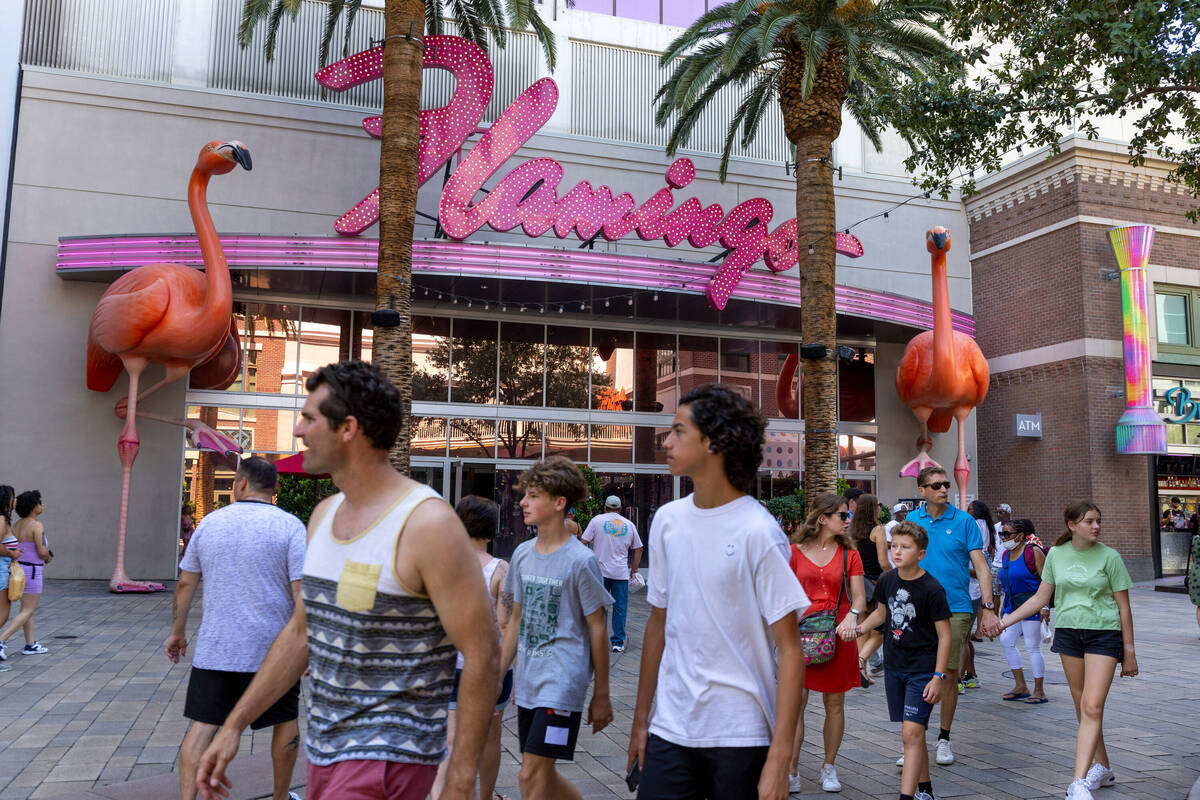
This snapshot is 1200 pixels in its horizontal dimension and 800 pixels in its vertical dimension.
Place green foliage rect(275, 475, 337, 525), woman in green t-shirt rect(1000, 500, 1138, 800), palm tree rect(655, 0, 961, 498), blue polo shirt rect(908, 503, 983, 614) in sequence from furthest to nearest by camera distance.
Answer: green foliage rect(275, 475, 337, 525)
palm tree rect(655, 0, 961, 498)
blue polo shirt rect(908, 503, 983, 614)
woman in green t-shirt rect(1000, 500, 1138, 800)

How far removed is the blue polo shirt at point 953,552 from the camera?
6402 millimetres

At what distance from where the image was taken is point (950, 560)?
6477mm

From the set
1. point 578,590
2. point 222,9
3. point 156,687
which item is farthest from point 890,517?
point 222,9

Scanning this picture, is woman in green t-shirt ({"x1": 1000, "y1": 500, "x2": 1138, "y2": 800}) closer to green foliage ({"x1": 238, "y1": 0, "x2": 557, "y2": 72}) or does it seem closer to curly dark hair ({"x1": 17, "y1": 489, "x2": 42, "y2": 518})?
curly dark hair ({"x1": 17, "y1": 489, "x2": 42, "y2": 518})

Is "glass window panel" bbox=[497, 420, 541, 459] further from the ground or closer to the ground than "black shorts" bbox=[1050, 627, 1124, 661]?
further from the ground

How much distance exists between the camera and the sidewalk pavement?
5652mm

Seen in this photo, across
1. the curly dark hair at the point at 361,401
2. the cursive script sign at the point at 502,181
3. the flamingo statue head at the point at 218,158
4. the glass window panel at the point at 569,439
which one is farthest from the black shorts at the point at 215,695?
the glass window panel at the point at 569,439

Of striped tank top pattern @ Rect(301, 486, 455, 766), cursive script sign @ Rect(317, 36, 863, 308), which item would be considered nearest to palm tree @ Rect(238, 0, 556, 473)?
cursive script sign @ Rect(317, 36, 863, 308)

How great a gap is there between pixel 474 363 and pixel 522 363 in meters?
1.05

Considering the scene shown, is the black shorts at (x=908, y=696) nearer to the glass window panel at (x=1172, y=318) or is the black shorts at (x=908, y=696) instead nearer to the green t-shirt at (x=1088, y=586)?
the green t-shirt at (x=1088, y=586)

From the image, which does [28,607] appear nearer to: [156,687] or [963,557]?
[156,687]

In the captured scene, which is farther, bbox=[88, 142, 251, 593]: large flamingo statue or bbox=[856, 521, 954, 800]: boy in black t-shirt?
bbox=[88, 142, 251, 593]: large flamingo statue

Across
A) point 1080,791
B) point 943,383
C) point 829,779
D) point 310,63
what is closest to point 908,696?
point 829,779

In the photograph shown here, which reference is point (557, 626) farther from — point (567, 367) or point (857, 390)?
point (857, 390)
